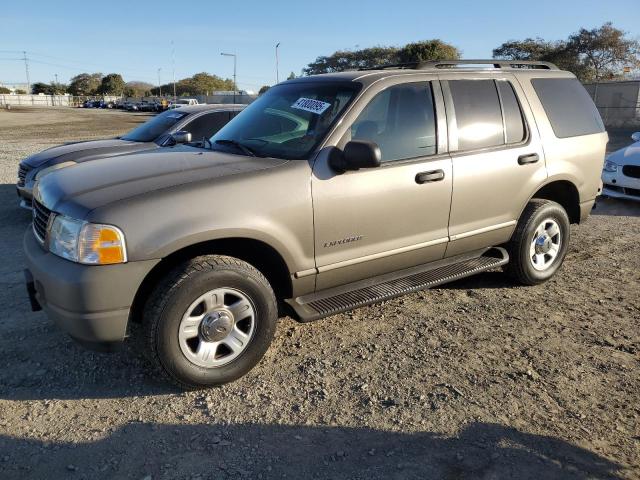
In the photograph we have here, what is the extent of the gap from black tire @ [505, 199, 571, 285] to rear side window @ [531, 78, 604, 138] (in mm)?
679

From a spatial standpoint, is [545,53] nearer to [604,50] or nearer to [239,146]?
[604,50]

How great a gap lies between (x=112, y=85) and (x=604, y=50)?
10428 centimetres

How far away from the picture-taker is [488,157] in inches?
176

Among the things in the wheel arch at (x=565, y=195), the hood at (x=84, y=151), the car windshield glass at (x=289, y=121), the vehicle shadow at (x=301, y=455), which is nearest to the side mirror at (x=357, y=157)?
the car windshield glass at (x=289, y=121)

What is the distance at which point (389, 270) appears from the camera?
4.14 meters

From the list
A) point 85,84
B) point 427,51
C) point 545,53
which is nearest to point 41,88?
point 85,84

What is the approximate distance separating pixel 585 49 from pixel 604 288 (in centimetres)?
5137

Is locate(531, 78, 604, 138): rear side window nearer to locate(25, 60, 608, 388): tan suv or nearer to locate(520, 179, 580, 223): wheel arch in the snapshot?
locate(25, 60, 608, 388): tan suv

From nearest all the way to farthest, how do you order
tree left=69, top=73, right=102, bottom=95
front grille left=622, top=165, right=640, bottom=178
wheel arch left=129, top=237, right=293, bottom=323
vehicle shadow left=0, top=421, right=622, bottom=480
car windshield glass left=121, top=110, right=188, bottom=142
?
vehicle shadow left=0, top=421, right=622, bottom=480 → wheel arch left=129, top=237, right=293, bottom=323 → car windshield glass left=121, top=110, right=188, bottom=142 → front grille left=622, top=165, right=640, bottom=178 → tree left=69, top=73, right=102, bottom=95

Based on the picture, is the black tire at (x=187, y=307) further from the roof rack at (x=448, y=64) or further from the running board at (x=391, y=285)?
the roof rack at (x=448, y=64)

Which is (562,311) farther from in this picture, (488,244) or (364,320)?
(364,320)

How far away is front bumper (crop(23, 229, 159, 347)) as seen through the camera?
2951mm

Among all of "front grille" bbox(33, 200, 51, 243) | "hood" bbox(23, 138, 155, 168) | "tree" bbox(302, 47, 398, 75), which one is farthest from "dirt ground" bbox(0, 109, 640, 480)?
"tree" bbox(302, 47, 398, 75)

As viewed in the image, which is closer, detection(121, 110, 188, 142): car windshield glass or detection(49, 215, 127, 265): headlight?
detection(49, 215, 127, 265): headlight
